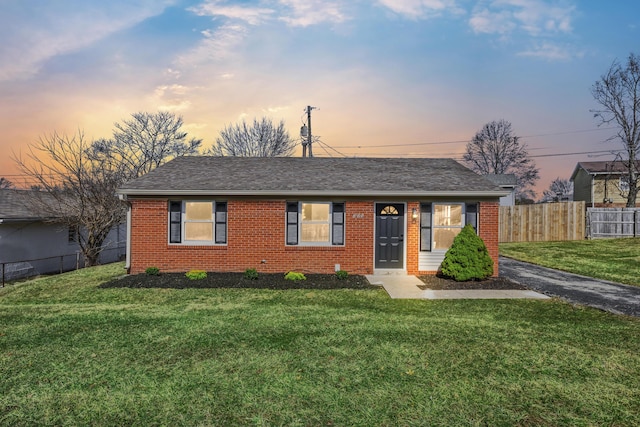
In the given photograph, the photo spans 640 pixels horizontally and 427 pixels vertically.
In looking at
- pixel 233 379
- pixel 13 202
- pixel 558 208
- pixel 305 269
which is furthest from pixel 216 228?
pixel 558 208

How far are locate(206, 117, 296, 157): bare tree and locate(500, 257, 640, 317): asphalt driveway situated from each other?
26.9 m

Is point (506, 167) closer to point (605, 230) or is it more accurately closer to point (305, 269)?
point (605, 230)

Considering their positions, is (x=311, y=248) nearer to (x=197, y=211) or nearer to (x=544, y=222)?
(x=197, y=211)

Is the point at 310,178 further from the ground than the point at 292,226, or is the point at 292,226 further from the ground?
the point at 310,178

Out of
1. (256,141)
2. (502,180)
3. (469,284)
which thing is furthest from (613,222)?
(256,141)

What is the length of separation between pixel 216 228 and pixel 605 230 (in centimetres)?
2266

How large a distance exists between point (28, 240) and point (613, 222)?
3171 cm

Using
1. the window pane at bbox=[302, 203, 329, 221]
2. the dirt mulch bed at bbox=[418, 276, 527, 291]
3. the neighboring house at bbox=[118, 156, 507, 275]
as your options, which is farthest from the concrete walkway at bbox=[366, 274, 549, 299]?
the window pane at bbox=[302, 203, 329, 221]

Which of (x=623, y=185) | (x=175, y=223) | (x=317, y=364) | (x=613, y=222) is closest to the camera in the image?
(x=317, y=364)

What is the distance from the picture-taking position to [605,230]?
70.3 feet

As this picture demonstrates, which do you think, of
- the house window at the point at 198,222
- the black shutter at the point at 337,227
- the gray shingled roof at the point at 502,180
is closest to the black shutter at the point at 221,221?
the house window at the point at 198,222

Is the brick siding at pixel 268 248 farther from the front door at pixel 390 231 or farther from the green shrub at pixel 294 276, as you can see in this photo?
the green shrub at pixel 294 276

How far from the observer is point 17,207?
57.6ft

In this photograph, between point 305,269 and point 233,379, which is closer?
point 233,379
